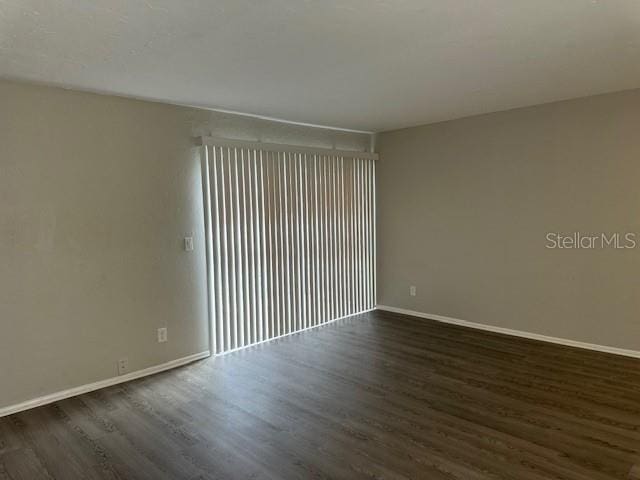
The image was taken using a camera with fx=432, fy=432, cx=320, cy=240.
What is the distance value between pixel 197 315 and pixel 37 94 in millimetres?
2168

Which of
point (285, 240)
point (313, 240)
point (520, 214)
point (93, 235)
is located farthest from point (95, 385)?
point (520, 214)

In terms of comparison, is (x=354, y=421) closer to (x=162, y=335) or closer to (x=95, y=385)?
(x=162, y=335)

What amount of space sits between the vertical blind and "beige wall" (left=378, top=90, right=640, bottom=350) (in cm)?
49

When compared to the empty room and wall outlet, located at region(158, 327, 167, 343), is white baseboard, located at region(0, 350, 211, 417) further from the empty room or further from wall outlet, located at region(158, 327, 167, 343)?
wall outlet, located at region(158, 327, 167, 343)

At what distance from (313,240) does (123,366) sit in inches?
93.0

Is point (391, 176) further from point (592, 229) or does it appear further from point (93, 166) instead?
point (93, 166)

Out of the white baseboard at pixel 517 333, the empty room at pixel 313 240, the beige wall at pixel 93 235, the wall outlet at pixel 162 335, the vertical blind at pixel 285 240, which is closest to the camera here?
the empty room at pixel 313 240

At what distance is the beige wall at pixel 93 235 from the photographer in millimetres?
3016

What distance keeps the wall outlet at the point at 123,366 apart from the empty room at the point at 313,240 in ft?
0.16

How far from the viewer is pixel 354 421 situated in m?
2.82

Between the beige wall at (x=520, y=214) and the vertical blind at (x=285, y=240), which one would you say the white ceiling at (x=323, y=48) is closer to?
the beige wall at (x=520, y=214)

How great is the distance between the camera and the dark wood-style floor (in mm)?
2348

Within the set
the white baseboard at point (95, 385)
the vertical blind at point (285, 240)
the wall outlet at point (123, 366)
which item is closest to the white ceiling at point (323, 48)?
the vertical blind at point (285, 240)

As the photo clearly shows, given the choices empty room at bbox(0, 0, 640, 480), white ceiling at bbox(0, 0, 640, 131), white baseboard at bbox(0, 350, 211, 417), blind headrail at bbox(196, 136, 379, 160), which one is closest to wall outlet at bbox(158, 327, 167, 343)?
empty room at bbox(0, 0, 640, 480)
